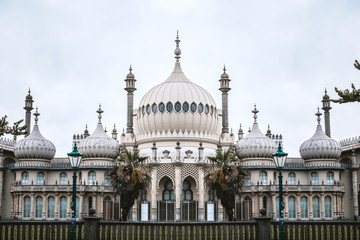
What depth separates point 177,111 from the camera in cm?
5353

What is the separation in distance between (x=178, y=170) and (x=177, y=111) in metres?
6.80

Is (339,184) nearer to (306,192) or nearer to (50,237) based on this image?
(306,192)

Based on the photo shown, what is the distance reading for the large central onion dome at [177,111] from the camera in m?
53.5

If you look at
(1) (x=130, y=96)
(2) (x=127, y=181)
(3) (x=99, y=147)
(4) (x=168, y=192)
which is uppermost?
(1) (x=130, y=96)

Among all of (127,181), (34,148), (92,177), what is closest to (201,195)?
(127,181)

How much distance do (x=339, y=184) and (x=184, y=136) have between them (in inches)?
595

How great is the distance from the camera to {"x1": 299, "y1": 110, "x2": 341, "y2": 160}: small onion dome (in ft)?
172

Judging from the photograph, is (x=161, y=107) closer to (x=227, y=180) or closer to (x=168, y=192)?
(x=168, y=192)

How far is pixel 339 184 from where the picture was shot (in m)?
51.8

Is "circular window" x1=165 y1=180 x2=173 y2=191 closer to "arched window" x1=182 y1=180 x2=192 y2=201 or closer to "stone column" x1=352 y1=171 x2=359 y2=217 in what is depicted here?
"arched window" x1=182 y1=180 x2=192 y2=201

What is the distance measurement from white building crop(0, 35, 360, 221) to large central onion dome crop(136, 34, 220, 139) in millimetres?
96

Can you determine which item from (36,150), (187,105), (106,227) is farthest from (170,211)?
(106,227)

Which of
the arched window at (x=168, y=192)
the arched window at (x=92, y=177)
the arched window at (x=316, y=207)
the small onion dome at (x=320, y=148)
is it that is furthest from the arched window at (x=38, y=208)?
the small onion dome at (x=320, y=148)

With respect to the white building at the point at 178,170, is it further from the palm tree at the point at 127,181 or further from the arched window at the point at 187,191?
the palm tree at the point at 127,181
